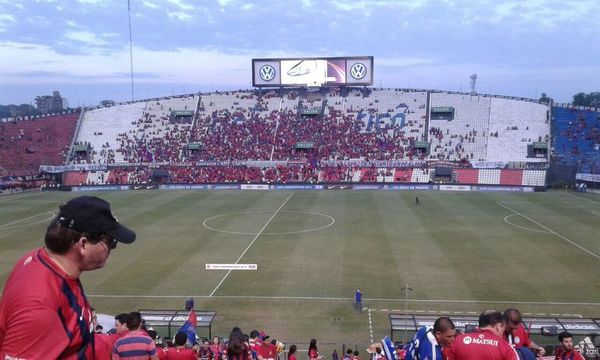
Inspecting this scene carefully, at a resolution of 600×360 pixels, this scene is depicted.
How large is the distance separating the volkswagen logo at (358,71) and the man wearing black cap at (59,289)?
9147 centimetres

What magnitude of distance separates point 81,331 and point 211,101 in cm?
9789

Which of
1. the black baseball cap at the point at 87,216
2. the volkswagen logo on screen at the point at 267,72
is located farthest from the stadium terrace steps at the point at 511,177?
the black baseball cap at the point at 87,216

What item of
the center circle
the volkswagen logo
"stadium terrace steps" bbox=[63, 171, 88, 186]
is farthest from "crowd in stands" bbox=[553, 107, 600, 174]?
"stadium terrace steps" bbox=[63, 171, 88, 186]

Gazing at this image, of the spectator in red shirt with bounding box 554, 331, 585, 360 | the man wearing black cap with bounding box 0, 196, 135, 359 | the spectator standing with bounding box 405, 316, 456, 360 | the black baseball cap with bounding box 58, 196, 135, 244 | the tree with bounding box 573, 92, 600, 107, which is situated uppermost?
the tree with bounding box 573, 92, 600, 107

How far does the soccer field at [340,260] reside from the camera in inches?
907

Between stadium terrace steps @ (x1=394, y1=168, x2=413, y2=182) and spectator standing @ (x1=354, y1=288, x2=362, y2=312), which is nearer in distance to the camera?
spectator standing @ (x1=354, y1=288, x2=362, y2=312)

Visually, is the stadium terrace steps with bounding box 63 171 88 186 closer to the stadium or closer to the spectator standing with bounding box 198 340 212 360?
the stadium

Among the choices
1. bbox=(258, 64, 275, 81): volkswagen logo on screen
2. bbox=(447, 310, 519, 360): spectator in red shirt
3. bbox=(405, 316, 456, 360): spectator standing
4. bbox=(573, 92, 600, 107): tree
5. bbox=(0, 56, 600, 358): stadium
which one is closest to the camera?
bbox=(447, 310, 519, 360): spectator in red shirt

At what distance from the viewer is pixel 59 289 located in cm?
293

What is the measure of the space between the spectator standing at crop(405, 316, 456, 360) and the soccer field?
46.8ft

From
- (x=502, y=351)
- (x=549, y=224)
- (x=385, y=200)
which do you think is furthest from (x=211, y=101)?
(x=502, y=351)

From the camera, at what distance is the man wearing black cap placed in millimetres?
2713

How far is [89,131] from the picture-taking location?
9075 cm

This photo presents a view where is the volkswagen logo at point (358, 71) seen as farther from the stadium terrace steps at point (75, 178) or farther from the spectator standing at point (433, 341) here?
the spectator standing at point (433, 341)
